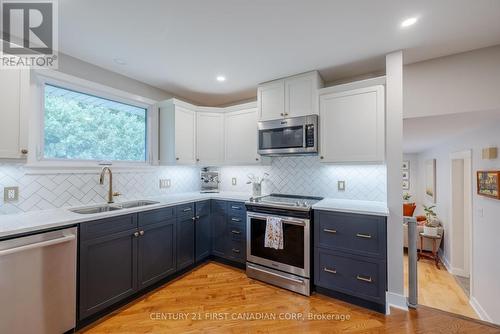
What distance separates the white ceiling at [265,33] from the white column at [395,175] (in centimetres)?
26

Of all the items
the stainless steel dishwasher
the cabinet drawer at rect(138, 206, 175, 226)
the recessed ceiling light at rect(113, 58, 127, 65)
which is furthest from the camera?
the recessed ceiling light at rect(113, 58, 127, 65)

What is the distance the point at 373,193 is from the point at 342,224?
0.71 meters

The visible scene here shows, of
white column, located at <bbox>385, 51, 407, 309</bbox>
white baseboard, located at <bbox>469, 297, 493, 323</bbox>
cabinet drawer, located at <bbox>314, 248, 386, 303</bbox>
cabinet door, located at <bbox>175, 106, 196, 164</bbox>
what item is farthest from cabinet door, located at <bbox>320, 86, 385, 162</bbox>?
white baseboard, located at <bbox>469, 297, 493, 323</bbox>

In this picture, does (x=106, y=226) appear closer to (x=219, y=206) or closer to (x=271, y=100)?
(x=219, y=206)

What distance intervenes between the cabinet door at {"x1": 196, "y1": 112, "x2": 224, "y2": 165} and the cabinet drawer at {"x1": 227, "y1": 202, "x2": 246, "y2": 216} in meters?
0.80

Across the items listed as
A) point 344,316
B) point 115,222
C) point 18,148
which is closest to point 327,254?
point 344,316

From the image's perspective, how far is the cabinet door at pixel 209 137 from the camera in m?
3.26

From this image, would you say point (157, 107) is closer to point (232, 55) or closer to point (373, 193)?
Answer: point (232, 55)

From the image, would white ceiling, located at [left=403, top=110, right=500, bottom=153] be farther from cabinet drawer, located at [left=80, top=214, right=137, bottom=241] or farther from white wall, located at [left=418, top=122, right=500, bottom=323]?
cabinet drawer, located at [left=80, top=214, right=137, bottom=241]

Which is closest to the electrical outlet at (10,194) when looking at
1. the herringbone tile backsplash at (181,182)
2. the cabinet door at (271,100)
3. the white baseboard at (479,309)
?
the herringbone tile backsplash at (181,182)

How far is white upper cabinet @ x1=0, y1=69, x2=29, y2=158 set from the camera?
1600 millimetres

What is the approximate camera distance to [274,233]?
95.0 inches

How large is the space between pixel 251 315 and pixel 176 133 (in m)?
2.33

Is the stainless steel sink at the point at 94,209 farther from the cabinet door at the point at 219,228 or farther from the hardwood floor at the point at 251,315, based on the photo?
the cabinet door at the point at 219,228
